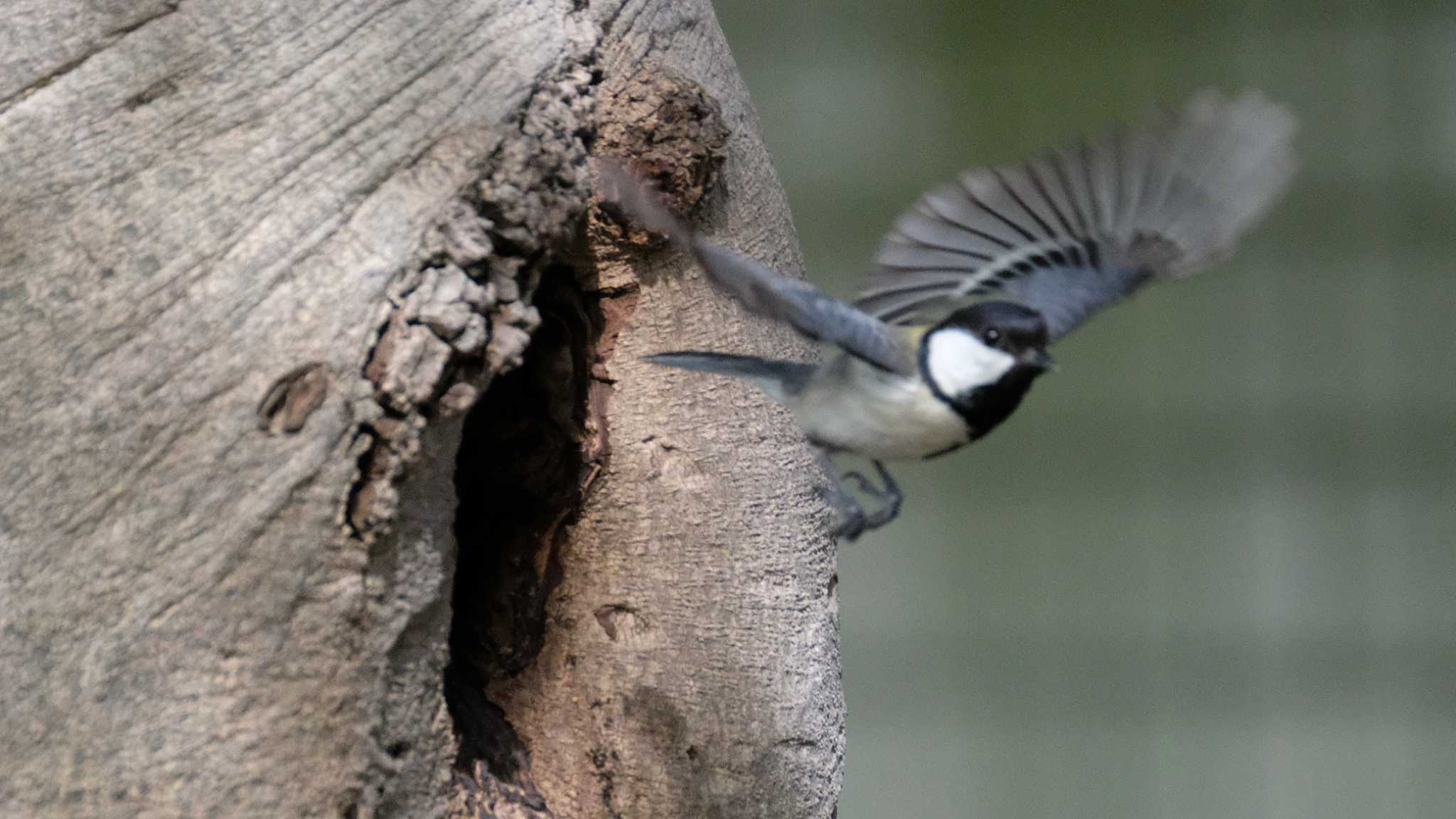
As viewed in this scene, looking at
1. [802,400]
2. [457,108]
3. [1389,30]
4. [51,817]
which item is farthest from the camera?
[1389,30]

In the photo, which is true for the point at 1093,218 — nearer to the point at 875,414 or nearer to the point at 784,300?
the point at 875,414

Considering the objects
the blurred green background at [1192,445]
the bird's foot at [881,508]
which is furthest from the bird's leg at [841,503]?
the blurred green background at [1192,445]

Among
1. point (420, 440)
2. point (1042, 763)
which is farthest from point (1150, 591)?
point (420, 440)

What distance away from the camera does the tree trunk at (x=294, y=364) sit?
1.05 metres

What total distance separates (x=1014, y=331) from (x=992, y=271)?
8.8 inches

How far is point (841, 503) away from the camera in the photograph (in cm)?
143

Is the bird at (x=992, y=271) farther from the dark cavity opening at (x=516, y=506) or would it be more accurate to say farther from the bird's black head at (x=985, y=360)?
the dark cavity opening at (x=516, y=506)

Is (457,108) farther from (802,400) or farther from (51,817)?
(51,817)

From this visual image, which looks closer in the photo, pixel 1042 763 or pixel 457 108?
pixel 457 108

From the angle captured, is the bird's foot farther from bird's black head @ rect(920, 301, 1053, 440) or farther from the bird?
bird's black head @ rect(920, 301, 1053, 440)

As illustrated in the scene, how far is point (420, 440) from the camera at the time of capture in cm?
112

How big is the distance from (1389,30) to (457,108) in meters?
2.30

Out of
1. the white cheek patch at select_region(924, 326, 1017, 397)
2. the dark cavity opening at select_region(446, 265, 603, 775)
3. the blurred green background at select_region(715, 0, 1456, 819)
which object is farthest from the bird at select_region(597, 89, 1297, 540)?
the blurred green background at select_region(715, 0, 1456, 819)

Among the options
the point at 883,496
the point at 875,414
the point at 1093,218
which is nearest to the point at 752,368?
the point at 875,414
